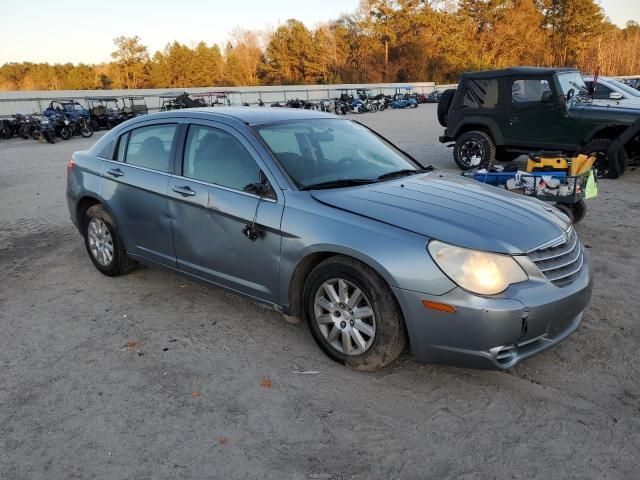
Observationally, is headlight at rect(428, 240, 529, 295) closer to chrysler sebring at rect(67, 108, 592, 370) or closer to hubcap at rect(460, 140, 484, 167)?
chrysler sebring at rect(67, 108, 592, 370)

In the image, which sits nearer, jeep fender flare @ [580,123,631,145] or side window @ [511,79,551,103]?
jeep fender flare @ [580,123,631,145]

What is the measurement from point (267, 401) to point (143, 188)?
88.2 inches

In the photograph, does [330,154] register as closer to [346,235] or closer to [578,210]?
[346,235]

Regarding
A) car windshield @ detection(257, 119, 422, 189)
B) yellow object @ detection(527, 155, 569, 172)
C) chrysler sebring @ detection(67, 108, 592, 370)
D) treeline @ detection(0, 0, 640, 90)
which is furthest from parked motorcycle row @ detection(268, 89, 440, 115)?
treeline @ detection(0, 0, 640, 90)

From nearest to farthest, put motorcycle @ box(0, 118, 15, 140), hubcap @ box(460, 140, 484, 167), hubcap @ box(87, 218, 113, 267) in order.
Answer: hubcap @ box(87, 218, 113, 267), hubcap @ box(460, 140, 484, 167), motorcycle @ box(0, 118, 15, 140)

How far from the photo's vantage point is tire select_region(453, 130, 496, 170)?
33.5 feet

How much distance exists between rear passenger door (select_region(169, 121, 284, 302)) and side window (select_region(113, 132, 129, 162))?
946mm

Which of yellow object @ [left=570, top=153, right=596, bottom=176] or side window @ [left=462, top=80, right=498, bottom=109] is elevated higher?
side window @ [left=462, top=80, right=498, bottom=109]

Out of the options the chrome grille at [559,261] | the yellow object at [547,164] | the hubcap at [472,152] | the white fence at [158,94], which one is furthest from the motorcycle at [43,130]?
the chrome grille at [559,261]

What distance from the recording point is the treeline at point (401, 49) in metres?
81.1

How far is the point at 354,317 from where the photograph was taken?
328 centimetres

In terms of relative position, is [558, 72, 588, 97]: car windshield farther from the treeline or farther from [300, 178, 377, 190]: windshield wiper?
the treeline

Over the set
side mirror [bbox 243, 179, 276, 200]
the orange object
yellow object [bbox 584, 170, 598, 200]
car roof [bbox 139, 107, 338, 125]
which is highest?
car roof [bbox 139, 107, 338, 125]

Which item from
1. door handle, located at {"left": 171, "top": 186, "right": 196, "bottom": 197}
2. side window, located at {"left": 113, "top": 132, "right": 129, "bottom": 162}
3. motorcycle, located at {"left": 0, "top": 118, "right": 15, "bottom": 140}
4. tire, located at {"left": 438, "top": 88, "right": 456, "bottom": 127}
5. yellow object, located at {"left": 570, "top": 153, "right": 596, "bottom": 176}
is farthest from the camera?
motorcycle, located at {"left": 0, "top": 118, "right": 15, "bottom": 140}
